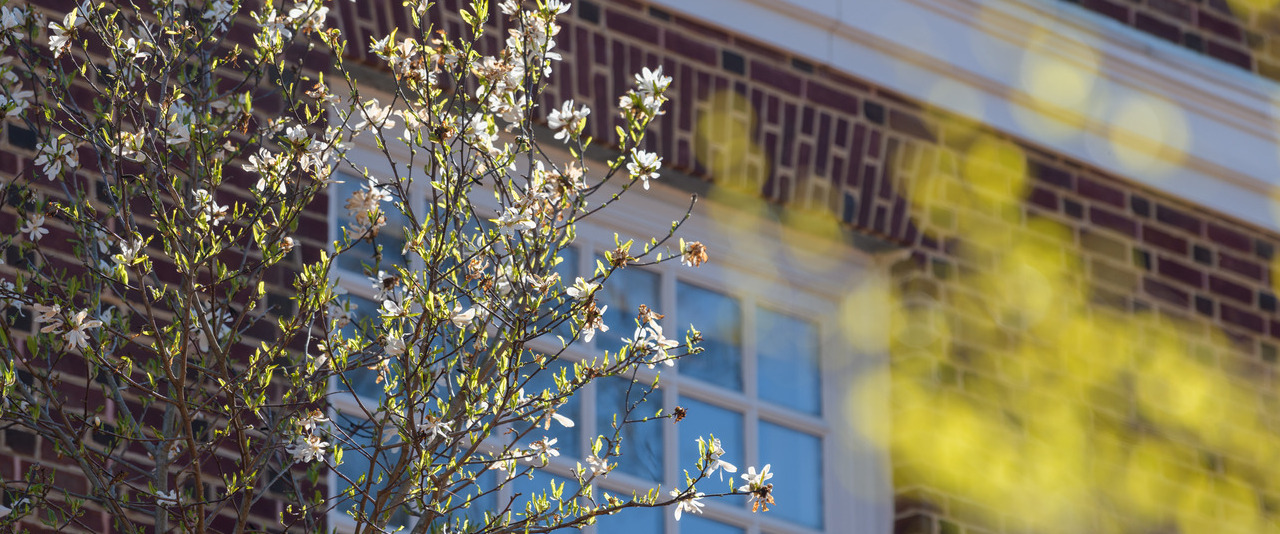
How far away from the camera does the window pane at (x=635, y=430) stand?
5395 millimetres

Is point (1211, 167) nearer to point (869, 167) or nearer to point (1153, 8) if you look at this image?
point (1153, 8)

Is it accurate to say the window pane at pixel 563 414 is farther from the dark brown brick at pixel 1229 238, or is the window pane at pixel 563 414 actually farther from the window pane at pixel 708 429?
the dark brown brick at pixel 1229 238

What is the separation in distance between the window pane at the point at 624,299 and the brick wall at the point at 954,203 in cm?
38

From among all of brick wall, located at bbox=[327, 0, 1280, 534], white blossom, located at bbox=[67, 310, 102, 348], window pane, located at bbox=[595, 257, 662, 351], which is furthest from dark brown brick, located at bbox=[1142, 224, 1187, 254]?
white blossom, located at bbox=[67, 310, 102, 348]

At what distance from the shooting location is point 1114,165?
645 cm

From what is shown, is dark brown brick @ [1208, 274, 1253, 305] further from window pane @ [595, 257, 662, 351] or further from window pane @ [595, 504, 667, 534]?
window pane @ [595, 504, 667, 534]

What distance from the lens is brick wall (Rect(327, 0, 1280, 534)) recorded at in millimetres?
5691

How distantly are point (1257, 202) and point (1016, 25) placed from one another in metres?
1.22

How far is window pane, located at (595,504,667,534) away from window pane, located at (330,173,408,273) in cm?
95

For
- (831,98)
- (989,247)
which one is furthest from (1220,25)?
(831,98)

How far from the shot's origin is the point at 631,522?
5.34m

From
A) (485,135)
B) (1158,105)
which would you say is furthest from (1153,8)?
(485,135)

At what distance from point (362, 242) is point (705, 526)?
1.35 m

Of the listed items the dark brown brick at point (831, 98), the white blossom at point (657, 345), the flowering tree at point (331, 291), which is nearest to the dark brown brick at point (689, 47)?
the dark brown brick at point (831, 98)
